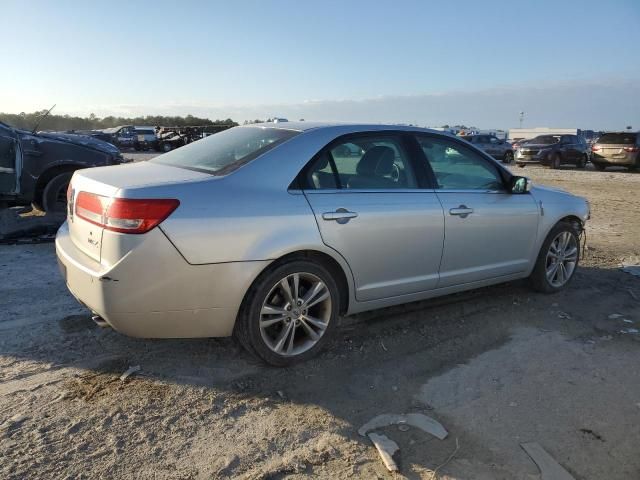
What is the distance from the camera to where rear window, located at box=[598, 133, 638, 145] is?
22.2 metres

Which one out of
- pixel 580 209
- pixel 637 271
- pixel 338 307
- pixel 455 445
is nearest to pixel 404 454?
pixel 455 445

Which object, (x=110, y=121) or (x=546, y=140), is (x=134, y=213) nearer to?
(x=546, y=140)

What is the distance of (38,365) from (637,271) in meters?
6.18

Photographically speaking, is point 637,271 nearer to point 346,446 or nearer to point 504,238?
point 504,238

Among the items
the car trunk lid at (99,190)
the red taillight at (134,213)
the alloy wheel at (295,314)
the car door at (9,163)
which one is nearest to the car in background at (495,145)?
the car door at (9,163)

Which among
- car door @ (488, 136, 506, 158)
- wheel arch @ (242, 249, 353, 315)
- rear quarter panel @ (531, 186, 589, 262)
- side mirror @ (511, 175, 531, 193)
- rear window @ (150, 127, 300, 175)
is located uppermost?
car door @ (488, 136, 506, 158)

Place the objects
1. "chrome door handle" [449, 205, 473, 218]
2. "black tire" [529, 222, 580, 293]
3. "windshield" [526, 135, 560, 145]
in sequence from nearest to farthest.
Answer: "chrome door handle" [449, 205, 473, 218]
"black tire" [529, 222, 580, 293]
"windshield" [526, 135, 560, 145]

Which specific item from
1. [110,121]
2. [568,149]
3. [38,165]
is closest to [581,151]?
[568,149]

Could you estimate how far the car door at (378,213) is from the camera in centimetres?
356

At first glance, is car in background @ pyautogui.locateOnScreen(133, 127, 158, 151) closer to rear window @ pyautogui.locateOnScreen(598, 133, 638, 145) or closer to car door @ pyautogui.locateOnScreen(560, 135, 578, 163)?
car door @ pyautogui.locateOnScreen(560, 135, 578, 163)

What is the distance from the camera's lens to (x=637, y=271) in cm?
621

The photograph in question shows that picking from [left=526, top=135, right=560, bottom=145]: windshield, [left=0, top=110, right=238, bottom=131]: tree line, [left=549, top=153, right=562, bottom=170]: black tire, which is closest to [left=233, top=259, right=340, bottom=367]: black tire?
[left=549, top=153, right=562, bottom=170]: black tire

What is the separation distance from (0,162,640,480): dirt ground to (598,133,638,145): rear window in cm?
2057

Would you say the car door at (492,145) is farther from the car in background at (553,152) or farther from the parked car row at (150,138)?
the parked car row at (150,138)
